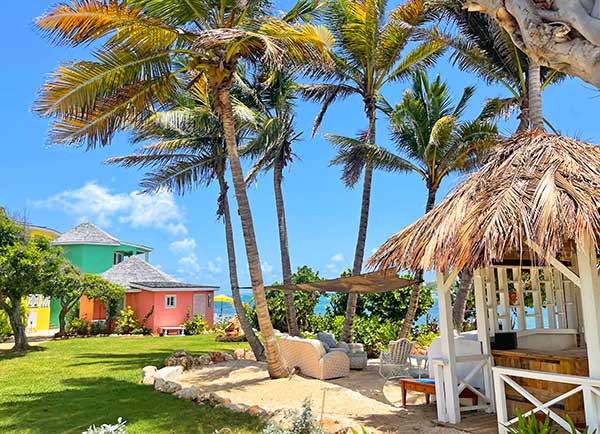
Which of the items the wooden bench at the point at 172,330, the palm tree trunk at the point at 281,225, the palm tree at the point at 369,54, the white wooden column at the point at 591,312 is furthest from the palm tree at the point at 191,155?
the wooden bench at the point at 172,330

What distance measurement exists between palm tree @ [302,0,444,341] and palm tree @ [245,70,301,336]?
121cm

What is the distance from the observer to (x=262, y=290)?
10.9 m

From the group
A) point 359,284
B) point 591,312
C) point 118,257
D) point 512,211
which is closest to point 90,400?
point 359,284

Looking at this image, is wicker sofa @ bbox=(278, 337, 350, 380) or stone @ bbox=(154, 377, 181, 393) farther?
wicker sofa @ bbox=(278, 337, 350, 380)

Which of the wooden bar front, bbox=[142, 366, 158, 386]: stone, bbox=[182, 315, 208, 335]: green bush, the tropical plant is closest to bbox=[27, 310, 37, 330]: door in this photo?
bbox=[182, 315, 208, 335]: green bush

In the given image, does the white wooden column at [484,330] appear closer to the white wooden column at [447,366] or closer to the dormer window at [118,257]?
the white wooden column at [447,366]

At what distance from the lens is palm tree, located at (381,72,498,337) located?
13320 millimetres

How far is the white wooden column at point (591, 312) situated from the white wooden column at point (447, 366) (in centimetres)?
165

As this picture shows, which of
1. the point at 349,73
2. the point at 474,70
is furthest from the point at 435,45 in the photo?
the point at 349,73

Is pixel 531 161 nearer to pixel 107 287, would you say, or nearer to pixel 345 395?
pixel 345 395

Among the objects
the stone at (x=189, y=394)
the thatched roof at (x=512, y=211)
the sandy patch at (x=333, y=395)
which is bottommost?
the sandy patch at (x=333, y=395)

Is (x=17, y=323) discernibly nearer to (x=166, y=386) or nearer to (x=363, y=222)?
(x=166, y=386)

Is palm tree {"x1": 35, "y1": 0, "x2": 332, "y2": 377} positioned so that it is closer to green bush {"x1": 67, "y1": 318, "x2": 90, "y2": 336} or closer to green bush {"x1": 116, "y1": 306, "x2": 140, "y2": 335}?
green bush {"x1": 67, "y1": 318, "x2": 90, "y2": 336}

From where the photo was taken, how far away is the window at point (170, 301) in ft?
87.6
